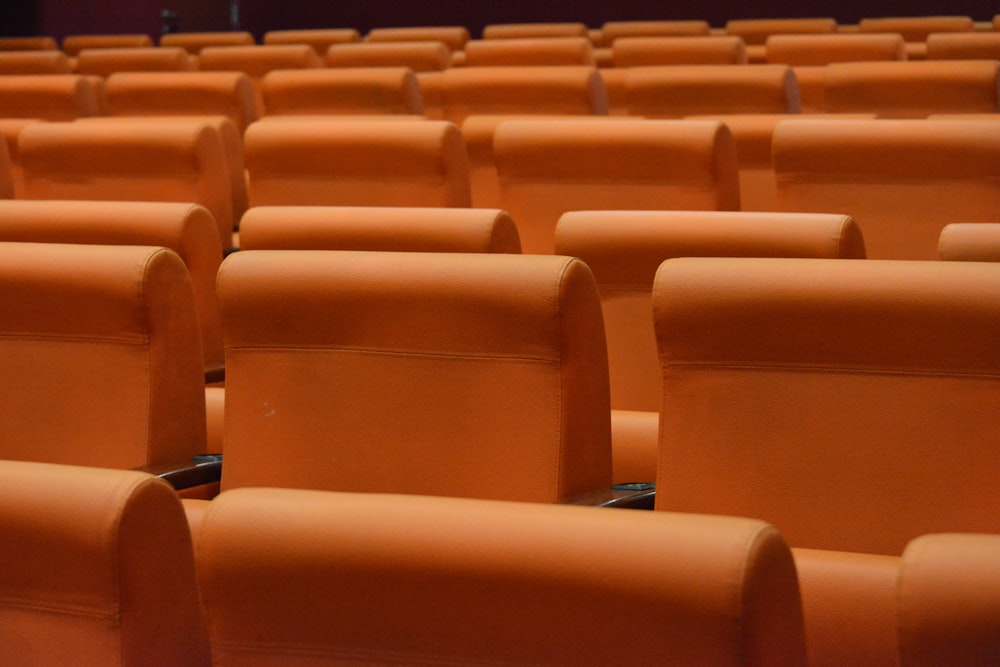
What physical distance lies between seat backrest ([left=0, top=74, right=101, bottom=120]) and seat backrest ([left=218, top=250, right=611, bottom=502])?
0.79 m

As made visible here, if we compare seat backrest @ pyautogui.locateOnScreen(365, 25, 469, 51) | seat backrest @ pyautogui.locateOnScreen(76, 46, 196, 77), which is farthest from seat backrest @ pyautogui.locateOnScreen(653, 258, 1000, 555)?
seat backrest @ pyautogui.locateOnScreen(365, 25, 469, 51)

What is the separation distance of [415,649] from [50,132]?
73 centimetres

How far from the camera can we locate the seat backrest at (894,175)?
0.79 metres

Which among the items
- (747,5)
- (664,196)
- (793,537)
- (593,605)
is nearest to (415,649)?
(593,605)

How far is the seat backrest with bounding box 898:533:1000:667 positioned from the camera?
9.4 inches

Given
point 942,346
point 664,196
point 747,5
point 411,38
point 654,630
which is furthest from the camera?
point 747,5

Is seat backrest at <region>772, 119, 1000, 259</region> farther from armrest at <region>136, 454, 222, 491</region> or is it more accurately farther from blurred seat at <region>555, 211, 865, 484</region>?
armrest at <region>136, 454, 222, 491</region>

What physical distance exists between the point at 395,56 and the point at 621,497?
48.3 inches

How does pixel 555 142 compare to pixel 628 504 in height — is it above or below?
above

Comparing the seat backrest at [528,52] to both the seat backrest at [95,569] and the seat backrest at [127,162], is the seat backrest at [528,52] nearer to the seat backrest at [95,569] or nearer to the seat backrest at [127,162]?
the seat backrest at [127,162]

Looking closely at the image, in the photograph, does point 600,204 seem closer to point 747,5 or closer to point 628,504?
point 628,504

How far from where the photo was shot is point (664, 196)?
0.81 m

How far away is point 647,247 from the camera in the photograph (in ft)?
2.10

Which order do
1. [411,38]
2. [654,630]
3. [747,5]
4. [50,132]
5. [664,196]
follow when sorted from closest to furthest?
[654,630] < [664,196] < [50,132] < [411,38] < [747,5]
